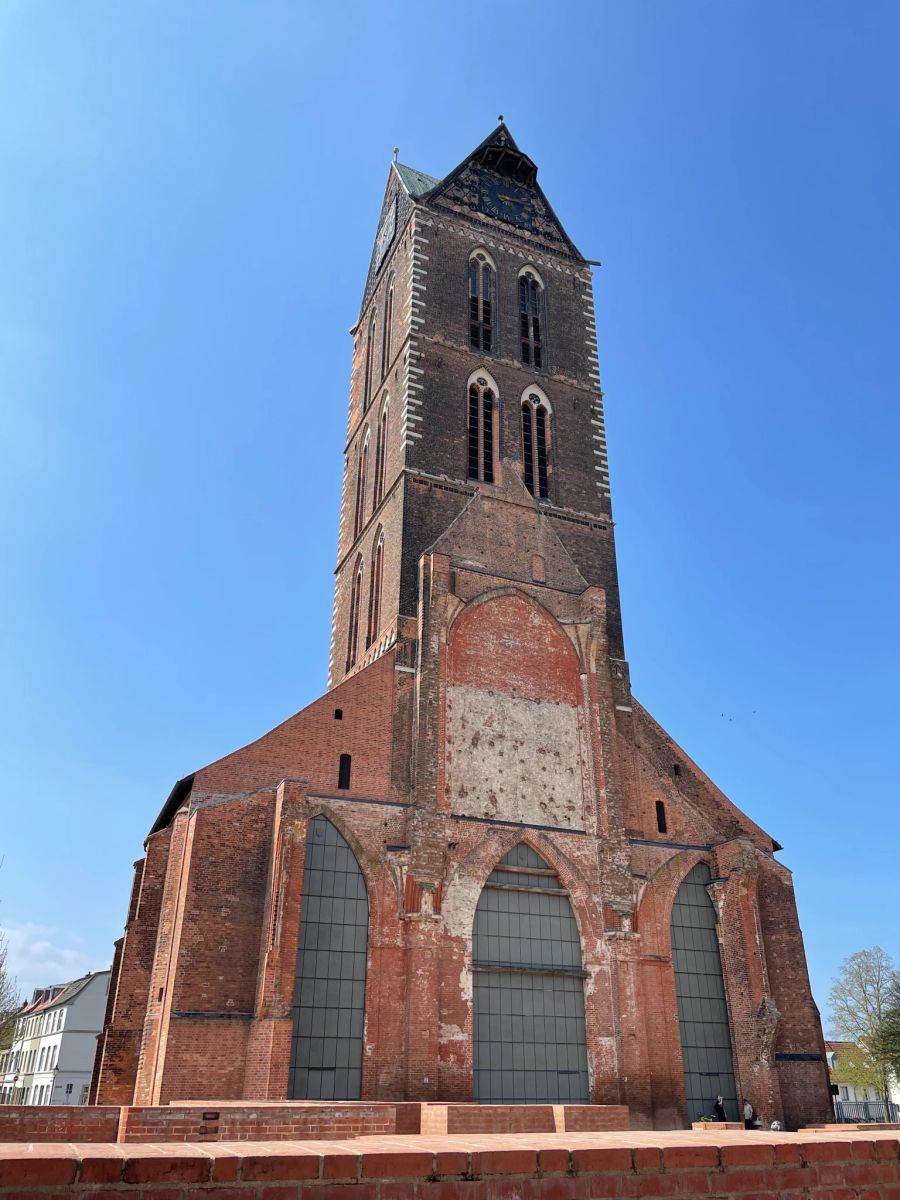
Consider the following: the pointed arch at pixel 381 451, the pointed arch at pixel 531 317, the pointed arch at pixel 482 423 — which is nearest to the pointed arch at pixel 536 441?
the pointed arch at pixel 482 423

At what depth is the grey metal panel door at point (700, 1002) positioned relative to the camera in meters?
21.9

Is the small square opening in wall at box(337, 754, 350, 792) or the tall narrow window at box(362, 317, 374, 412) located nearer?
the small square opening in wall at box(337, 754, 350, 792)

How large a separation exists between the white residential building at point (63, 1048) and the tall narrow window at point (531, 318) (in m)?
49.1

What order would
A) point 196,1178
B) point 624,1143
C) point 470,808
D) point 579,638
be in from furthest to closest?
1. point 579,638
2. point 470,808
3. point 624,1143
4. point 196,1178

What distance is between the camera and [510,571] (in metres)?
26.2

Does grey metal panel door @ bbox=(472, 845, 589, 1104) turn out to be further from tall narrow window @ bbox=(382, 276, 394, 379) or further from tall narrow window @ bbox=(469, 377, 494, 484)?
tall narrow window @ bbox=(382, 276, 394, 379)

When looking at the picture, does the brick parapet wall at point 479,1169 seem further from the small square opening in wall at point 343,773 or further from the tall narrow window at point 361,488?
the tall narrow window at point 361,488

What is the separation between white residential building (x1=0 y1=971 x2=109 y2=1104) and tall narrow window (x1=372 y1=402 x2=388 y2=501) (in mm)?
44073

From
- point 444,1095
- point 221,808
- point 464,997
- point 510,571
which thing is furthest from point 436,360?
point 444,1095

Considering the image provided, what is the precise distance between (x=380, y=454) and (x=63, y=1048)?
48982 mm

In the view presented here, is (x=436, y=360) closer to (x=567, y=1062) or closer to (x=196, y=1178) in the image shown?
(x=567, y=1062)

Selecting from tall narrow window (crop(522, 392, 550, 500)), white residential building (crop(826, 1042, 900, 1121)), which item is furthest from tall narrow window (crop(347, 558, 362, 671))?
white residential building (crop(826, 1042, 900, 1121))

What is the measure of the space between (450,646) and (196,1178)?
20.0m

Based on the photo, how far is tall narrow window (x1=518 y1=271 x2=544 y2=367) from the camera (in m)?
32.1
